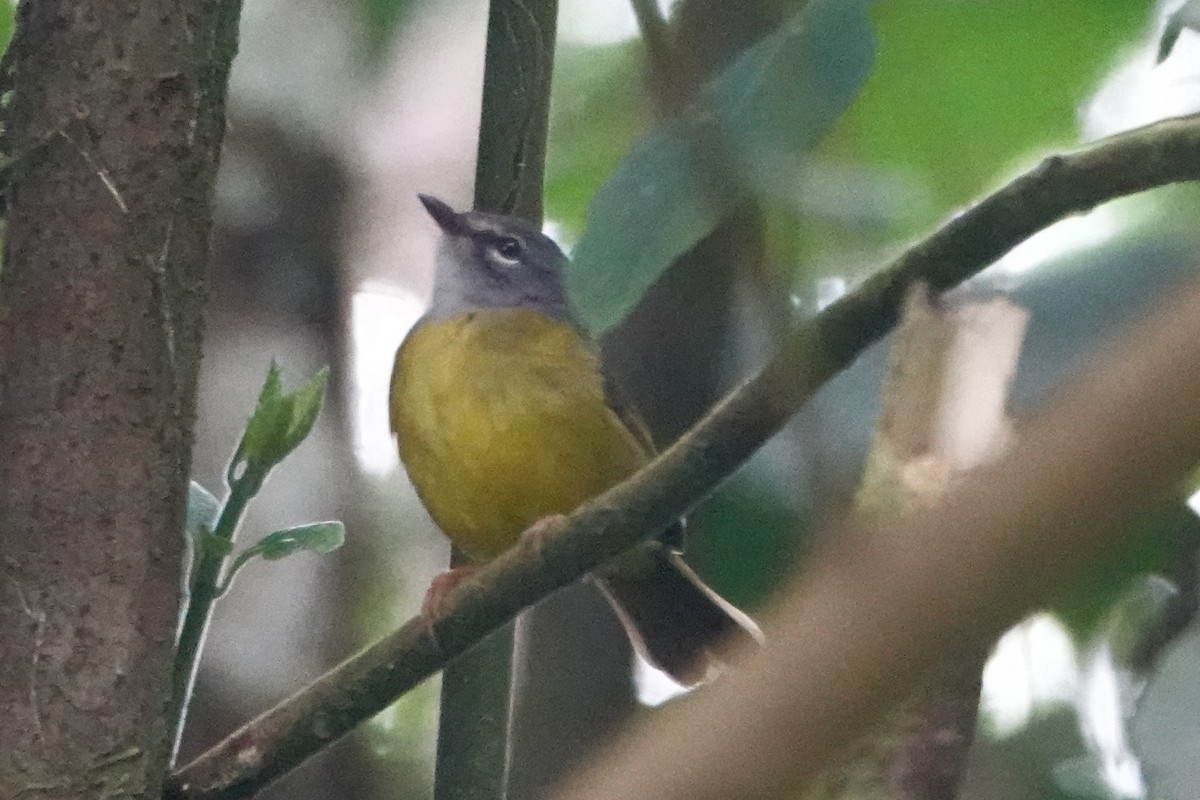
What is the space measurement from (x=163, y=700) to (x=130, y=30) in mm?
350

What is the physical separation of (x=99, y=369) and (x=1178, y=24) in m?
0.52

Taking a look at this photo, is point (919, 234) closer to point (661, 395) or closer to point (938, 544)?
point (938, 544)

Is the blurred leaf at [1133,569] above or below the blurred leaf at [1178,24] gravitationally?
below

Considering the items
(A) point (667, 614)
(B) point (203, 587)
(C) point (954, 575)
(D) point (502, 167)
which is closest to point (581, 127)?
(D) point (502, 167)

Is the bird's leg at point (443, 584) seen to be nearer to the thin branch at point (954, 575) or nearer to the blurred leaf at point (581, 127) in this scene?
the blurred leaf at point (581, 127)

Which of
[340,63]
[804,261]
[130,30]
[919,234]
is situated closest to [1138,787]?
[919,234]

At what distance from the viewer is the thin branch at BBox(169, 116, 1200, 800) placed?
1.49 ft

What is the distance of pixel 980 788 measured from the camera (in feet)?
3.28

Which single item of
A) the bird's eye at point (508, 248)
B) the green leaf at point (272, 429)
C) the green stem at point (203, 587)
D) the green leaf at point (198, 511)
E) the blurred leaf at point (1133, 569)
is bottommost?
the blurred leaf at point (1133, 569)

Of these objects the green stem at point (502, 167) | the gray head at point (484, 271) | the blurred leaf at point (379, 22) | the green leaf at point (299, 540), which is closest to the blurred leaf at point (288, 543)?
the green leaf at point (299, 540)

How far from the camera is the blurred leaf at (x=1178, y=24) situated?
458 mm

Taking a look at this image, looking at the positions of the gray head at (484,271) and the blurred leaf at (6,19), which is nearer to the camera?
the blurred leaf at (6,19)

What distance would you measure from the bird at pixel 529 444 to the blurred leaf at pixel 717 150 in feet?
1.98

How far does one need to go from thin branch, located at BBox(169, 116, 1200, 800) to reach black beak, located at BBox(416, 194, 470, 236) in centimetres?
66
